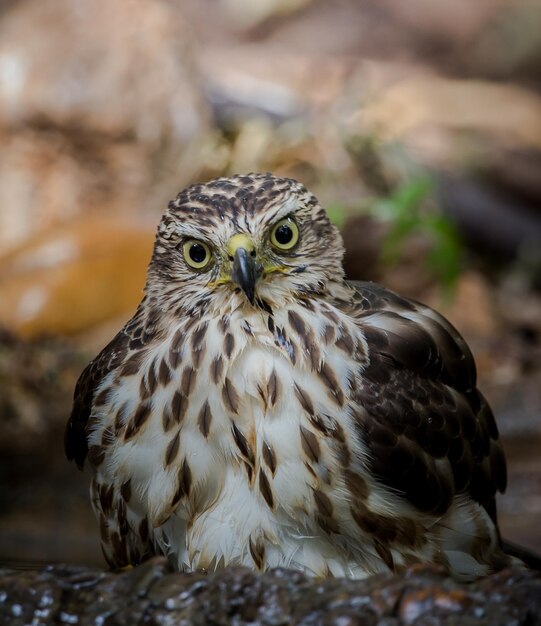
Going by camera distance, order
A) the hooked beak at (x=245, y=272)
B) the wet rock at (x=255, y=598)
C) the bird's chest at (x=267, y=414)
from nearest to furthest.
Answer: the wet rock at (x=255, y=598) → the hooked beak at (x=245, y=272) → the bird's chest at (x=267, y=414)

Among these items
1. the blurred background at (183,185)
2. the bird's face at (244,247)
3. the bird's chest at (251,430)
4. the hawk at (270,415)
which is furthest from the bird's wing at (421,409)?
the blurred background at (183,185)

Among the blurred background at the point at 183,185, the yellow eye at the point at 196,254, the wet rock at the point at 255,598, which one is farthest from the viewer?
the blurred background at the point at 183,185

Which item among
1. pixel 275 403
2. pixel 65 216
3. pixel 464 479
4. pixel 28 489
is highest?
pixel 65 216

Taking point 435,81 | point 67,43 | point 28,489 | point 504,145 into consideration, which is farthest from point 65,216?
point 435,81

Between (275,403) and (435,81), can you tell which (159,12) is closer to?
(435,81)

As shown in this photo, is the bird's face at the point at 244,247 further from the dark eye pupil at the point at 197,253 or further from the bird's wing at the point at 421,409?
the bird's wing at the point at 421,409

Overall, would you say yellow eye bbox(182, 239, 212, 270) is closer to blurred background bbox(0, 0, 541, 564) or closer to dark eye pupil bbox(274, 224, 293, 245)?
dark eye pupil bbox(274, 224, 293, 245)
